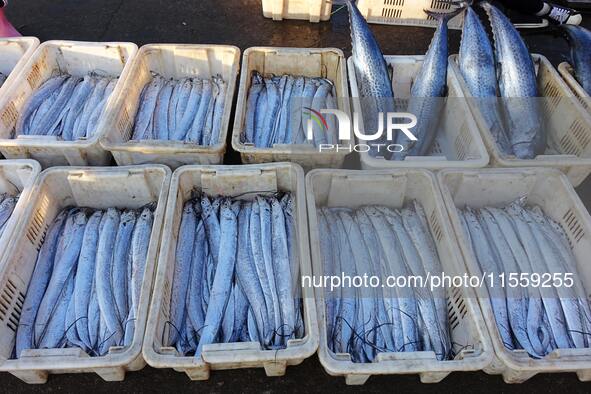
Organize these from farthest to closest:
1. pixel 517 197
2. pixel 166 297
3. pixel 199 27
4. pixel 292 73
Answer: pixel 199 27
pixel 292 73
pixel 517 197
pixel 166 297

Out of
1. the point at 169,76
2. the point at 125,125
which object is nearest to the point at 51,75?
the point at 169,76

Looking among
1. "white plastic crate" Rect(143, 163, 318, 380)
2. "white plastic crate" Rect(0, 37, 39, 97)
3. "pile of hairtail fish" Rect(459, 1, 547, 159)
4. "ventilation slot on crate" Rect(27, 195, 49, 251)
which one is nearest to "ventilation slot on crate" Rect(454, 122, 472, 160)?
→ "pile of hairtail fish" Rect(459, 1, 547, 159)

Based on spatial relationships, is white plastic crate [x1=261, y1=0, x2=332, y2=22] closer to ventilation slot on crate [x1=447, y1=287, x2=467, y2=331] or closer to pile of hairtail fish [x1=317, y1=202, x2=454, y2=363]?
pile of hairtail fish [x1=317, y1=202, x2=454, y2=363]

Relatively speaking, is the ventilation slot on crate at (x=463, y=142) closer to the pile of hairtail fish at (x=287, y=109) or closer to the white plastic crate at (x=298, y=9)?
the pile of hairtail fish at (x=287, y=109)

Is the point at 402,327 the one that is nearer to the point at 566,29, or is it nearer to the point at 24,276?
the point at 24,276

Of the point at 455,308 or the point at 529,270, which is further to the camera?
the point at 529,270

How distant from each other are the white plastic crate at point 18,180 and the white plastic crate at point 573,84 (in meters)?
4.28

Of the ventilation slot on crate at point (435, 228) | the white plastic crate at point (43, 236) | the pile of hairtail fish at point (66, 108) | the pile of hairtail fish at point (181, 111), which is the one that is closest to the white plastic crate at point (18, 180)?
the white plastic crate at point (43, 236)

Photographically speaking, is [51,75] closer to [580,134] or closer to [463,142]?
[463,142]

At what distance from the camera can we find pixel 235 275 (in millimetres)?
2596

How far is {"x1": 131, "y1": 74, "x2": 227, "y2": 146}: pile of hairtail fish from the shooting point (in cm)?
345

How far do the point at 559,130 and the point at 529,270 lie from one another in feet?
5.27

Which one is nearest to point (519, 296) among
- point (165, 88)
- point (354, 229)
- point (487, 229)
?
point (487, 229)

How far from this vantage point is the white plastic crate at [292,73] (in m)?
2.97
